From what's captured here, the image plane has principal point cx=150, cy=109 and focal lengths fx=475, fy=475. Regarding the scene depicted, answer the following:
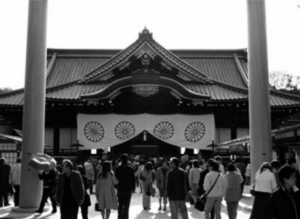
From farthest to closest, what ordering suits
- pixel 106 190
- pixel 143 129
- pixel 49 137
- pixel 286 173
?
pixel 49 137, pixel 143 129, pixel 106 190, pixel 286 173

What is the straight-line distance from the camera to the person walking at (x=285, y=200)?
5.32 meters

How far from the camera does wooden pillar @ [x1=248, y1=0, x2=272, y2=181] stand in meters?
13.4

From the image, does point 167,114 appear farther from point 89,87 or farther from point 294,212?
point 294,212

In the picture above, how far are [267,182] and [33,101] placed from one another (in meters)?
7.36

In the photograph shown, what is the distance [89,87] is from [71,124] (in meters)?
2.45

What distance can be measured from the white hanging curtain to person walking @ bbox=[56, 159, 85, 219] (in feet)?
50.9

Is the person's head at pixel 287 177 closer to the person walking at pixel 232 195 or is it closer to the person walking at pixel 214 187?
the person walking at pixel 214 187

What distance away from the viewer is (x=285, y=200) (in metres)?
5.37

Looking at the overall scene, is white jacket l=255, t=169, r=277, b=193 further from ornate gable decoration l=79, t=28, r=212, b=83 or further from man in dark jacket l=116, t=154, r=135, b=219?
ornate gable decoration l=79, t=28, r=212, b=83

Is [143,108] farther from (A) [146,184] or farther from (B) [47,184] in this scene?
(B) [47,184]

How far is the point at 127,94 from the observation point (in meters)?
25.7

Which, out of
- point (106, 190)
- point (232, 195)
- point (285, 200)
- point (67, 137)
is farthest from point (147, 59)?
point (285, 200)

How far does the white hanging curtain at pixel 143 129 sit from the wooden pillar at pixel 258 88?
11257 mm

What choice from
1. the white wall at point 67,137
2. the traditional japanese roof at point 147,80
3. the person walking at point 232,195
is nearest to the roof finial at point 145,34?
the traditional japanese roof at point 147,80
